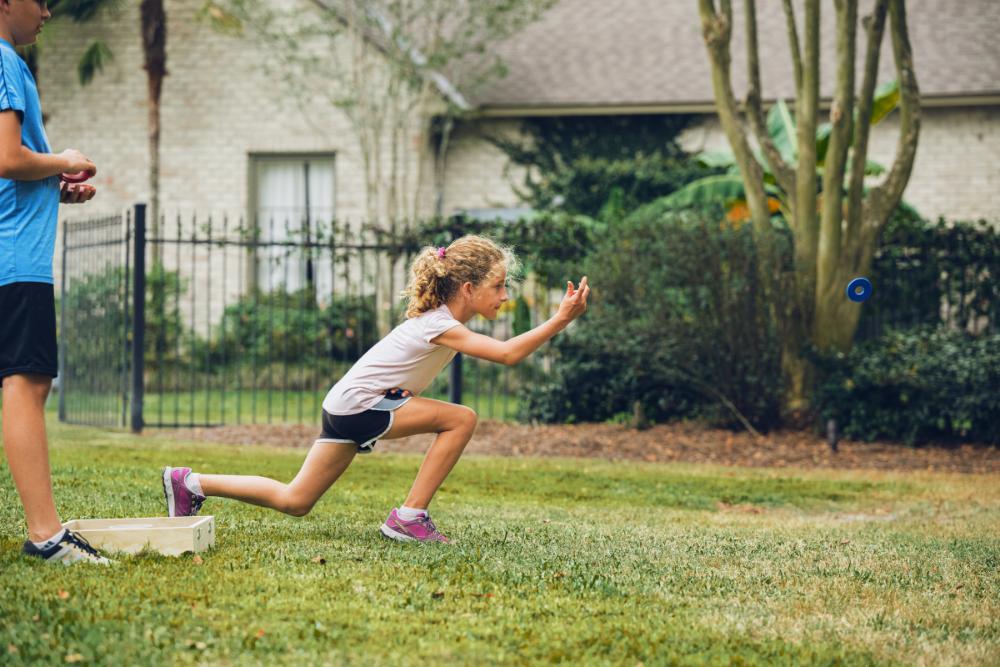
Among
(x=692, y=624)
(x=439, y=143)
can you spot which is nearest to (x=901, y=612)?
(x=692, y=624)

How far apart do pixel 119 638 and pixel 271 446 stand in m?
7.28

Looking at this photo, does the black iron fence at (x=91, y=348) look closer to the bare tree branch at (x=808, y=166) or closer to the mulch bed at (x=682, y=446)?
the mulch bed at (x=682, y=446)

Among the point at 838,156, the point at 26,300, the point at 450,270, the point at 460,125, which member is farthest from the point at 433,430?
the point at 460,125

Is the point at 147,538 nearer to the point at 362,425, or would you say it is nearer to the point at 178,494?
the point at 178,494

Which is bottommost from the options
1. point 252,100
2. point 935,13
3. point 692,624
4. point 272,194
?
point 692,624

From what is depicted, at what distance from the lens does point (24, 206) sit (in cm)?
436

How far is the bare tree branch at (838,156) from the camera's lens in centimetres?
1120

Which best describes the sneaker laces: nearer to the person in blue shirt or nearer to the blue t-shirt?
the person in blue shirt

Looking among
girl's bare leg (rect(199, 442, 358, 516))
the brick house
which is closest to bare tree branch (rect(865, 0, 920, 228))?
the brick house

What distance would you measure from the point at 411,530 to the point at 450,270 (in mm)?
1117

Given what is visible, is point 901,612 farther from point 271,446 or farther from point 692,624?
point 271,446

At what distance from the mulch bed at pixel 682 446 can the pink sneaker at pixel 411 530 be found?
17.0 ft

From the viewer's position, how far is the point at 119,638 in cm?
339

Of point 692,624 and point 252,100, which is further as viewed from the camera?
point 252,100
